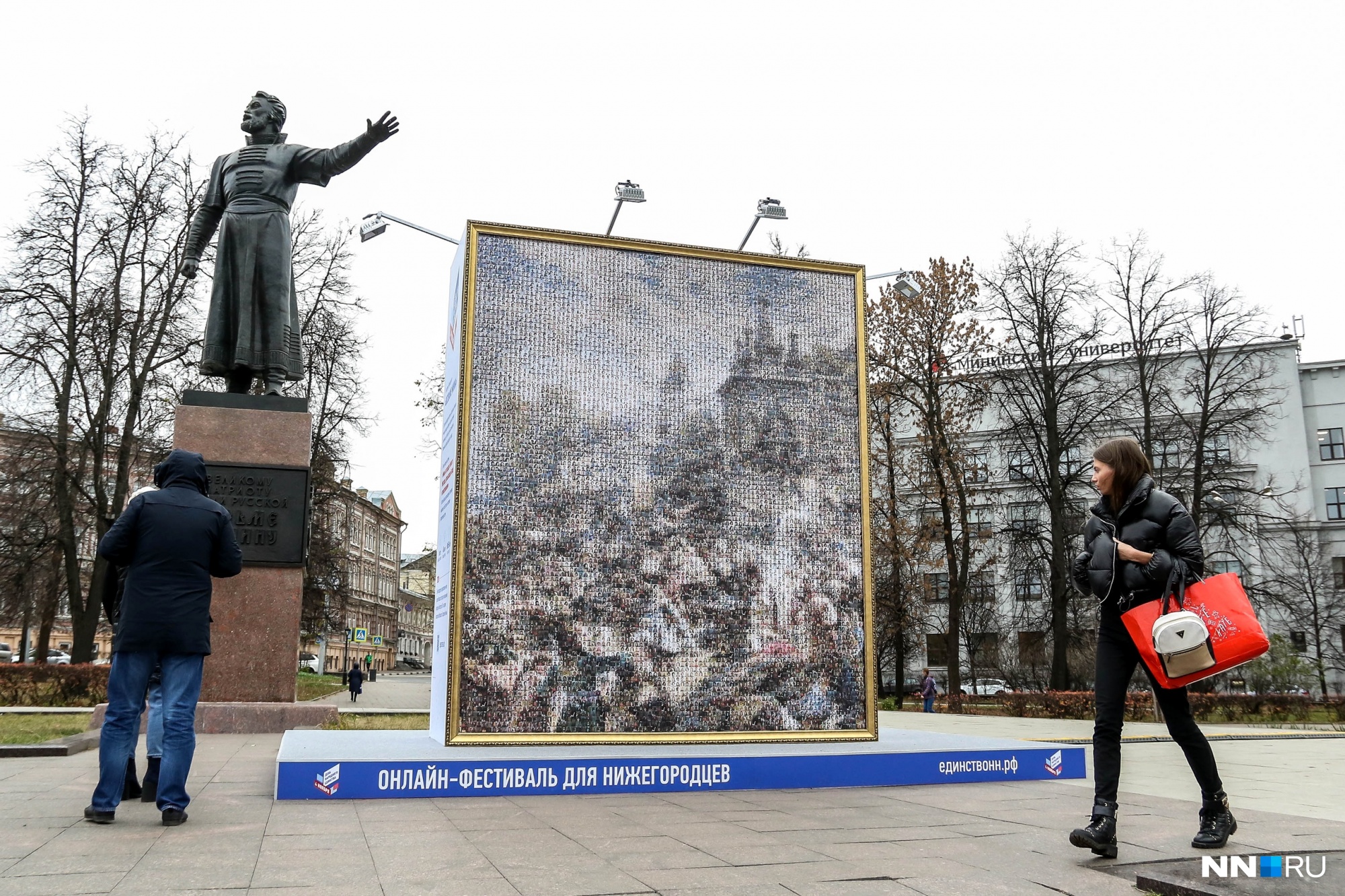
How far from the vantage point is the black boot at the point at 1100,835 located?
465 cm

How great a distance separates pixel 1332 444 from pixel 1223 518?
2960 cm

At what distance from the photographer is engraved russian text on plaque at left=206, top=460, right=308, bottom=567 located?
35.0ft

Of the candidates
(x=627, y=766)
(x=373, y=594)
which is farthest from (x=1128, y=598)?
(x=373, y=594)

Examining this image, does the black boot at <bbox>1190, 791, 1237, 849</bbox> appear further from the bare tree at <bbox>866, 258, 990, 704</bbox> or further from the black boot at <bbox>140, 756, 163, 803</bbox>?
the bare tree at <bbox>866, 258, 990, 704</bbox>

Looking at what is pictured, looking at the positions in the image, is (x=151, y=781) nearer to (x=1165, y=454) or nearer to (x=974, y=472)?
Result: (x=974, y=472)

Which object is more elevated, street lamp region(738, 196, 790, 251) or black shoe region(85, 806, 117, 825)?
street lamp region(738, 196, 790, 251)

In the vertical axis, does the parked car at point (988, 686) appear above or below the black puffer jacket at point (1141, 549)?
below

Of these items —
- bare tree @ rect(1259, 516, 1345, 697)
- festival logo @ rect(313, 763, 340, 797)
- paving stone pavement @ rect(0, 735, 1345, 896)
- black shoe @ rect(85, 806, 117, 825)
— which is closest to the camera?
paving stone pavement @ rect(0, 735, 1345, 896)

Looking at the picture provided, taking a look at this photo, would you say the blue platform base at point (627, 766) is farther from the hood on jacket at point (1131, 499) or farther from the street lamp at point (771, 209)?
the street lamp at point (771, 209)

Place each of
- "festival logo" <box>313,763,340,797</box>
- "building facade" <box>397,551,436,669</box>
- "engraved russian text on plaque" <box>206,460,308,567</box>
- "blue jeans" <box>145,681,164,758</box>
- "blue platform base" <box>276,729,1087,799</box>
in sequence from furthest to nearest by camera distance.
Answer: "building facade" <box>397,551,436,669</box>, "engraved russian text on plaque" <box>206,460,308,567</box>, "blue platform base" <box>276,729,1087,799</box>, "festival logo" <box>313,763,340,797</box>, "blue jeans" <box>145,681,164,758</box>

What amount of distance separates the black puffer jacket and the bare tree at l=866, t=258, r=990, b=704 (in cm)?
2351

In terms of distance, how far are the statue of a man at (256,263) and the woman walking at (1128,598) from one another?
918 cm

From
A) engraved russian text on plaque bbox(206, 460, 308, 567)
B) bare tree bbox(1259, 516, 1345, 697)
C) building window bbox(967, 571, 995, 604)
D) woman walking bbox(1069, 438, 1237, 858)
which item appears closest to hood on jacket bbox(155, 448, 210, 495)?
woman walking bbox(1069, 438, 1237, 858)

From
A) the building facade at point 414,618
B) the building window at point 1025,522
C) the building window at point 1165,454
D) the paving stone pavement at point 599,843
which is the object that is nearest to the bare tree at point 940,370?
the building window at point 1025,522
